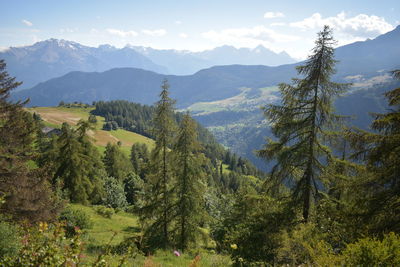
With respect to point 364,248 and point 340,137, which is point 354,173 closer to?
point 340,137

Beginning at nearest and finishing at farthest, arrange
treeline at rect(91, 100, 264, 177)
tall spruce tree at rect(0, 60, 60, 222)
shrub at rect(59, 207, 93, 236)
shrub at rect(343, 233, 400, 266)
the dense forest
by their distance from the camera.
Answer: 1. shrub at rect(343, 233, 400, 266)
2. the dense forest
3. tall spruce tree at rect(0, 60, 60, 222)
4. shrub at rect(59, 207, 93, 236)
5. treeline at rect(91, 100, 264, 177)

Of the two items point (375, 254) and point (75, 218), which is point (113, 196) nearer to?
point (75, 218)

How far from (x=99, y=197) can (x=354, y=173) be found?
37760 mm

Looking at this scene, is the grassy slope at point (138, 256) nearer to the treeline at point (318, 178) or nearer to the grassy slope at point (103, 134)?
the treeline at point (318, 178)

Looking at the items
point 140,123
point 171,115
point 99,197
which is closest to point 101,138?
point 140,123

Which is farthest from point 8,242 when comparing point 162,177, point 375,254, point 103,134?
point 103,134

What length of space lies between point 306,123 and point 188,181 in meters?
8.56

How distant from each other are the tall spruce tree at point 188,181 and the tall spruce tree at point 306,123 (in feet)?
16.5

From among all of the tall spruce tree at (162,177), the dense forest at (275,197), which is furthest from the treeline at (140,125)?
the dense forest at (275,197)

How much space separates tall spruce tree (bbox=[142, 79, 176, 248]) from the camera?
1772cm

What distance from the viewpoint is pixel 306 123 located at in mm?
13797

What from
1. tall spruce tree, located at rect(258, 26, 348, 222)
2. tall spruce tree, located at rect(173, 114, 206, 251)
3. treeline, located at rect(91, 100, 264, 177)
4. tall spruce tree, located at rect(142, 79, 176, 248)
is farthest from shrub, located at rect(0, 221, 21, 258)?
treeline, located at rect(91, 100, 264, 177)

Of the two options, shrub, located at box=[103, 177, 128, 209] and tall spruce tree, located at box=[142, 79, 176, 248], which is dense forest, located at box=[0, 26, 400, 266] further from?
shrub, located at box=[103, 177, 128, 209]

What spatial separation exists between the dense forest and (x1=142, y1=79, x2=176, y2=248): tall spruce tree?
0.23 feet
